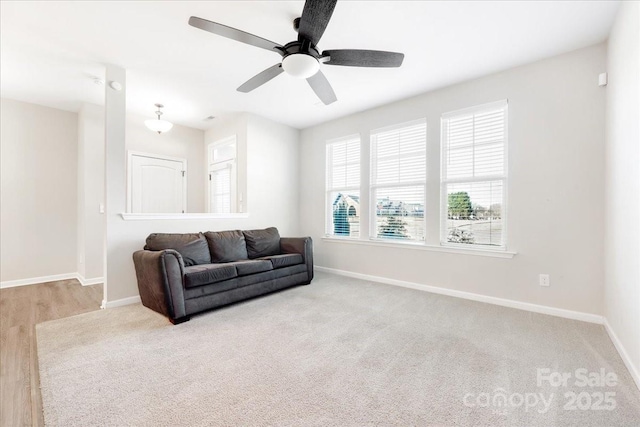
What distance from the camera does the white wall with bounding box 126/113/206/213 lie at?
4812 millimetres

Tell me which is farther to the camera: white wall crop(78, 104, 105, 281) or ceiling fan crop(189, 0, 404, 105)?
white wall crop(78, 104, 105, 281)

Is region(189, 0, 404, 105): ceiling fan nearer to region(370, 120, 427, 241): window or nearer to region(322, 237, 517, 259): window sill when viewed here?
region(370, 120, 427, 241): window

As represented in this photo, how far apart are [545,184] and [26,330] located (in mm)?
5334

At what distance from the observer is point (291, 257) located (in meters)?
3.92

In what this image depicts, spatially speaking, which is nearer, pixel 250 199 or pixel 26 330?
pixel 26 330

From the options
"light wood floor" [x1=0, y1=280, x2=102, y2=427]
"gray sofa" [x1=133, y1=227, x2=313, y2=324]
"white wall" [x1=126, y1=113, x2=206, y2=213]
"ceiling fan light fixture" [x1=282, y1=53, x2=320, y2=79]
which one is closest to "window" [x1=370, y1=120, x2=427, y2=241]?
"gray sofa" [x1=133, y1=227, x2=313, y2=324]

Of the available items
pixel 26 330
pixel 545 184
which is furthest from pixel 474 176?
pixel 26 330

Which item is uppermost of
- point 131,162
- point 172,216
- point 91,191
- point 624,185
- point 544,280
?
point 131,162

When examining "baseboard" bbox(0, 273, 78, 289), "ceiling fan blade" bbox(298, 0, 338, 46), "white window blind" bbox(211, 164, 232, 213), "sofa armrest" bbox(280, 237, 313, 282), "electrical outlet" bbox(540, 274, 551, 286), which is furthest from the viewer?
"white window blind" bbox(211, 164, 232, 213)

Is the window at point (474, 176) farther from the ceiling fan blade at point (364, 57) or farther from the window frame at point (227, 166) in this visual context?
the window frame at point (227, 166)

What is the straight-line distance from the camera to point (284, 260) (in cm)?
379

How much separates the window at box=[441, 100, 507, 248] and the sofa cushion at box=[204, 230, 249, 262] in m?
2.77

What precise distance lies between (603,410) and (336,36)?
328cm

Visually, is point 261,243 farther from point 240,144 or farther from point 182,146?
point 182,146
